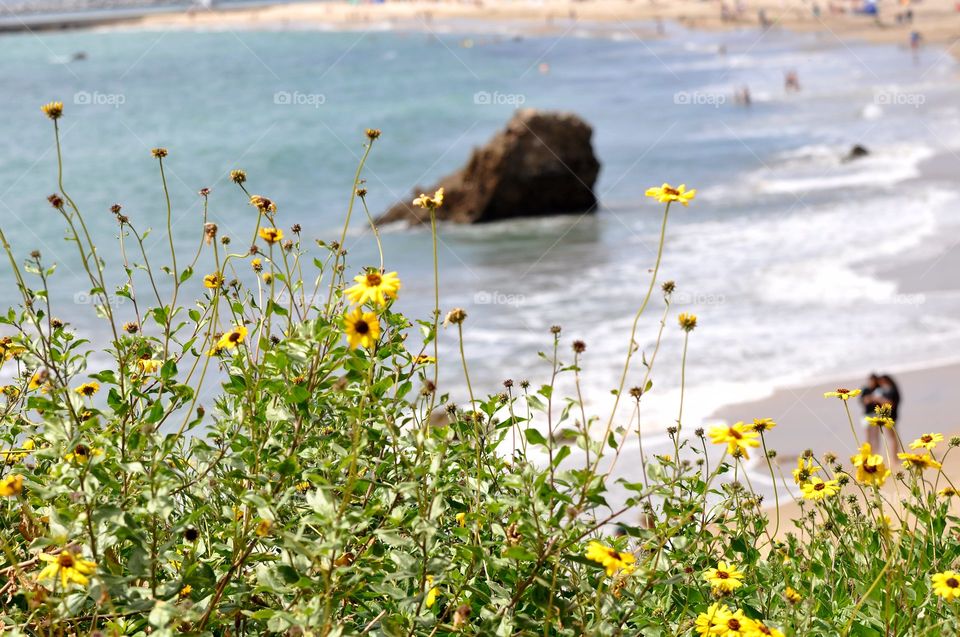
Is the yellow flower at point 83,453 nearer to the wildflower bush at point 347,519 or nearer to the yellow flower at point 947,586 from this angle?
the wildflower bush at point 347,519

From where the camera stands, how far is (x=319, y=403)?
8.84ft

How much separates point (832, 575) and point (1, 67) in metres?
64.6

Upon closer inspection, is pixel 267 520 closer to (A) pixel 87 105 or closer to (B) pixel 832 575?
(B) pixel 832 575

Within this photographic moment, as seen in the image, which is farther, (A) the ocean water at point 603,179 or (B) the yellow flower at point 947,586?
(A) the ocean water at point 603,179

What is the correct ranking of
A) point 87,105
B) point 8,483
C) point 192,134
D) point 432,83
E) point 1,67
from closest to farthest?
point 8,483 < point 192,134 < point 87,105 < point 432,83 < point 1,67

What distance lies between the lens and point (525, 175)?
65.8 ft

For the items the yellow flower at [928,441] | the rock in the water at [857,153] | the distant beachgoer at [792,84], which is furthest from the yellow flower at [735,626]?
the distant beachgoer at [792,84]

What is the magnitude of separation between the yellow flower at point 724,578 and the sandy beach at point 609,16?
46946 mm

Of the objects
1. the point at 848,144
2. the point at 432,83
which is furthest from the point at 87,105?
the point at 848,144

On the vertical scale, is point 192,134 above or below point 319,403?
above

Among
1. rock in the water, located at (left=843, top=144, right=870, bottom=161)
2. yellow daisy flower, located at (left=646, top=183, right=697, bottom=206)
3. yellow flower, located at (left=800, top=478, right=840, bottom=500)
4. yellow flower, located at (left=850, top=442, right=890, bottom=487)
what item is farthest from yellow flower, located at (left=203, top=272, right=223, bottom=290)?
rock in the water, located at (left=843, top=144, right=870, bottom=161)

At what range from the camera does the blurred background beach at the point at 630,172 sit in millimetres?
12680

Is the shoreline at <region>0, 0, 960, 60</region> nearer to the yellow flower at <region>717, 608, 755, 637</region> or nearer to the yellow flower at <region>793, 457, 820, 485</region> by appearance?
the yellow flower at <region>793, 457, 820, 485</region>

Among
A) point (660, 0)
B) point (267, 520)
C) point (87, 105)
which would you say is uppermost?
point (660, 0)
